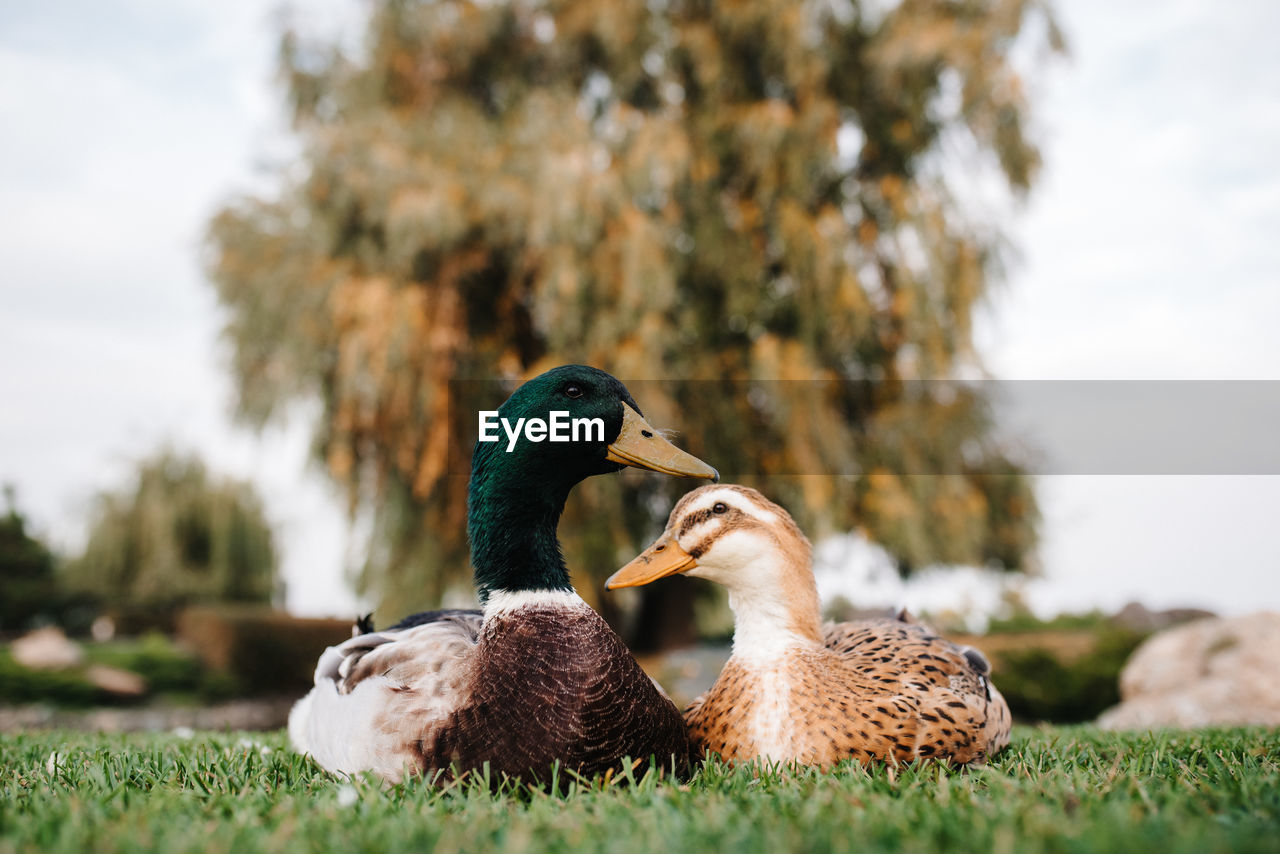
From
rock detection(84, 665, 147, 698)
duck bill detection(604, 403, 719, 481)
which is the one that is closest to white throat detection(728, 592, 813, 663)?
duck bill detection(604, 403, 719, 481)

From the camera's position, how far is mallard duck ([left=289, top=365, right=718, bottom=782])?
2.39 meters

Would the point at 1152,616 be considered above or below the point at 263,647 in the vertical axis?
above

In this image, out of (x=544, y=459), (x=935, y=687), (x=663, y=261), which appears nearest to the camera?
(x=544, y=459)

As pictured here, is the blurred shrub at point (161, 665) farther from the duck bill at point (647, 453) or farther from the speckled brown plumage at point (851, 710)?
the duck bill at point (647, 453)

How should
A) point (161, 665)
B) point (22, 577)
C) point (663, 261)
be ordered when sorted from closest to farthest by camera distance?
point (663, 261) → point (161, 665) → point (22, 577)

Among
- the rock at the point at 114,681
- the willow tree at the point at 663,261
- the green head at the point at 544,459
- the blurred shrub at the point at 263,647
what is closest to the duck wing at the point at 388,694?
the green head at the point at 544,459

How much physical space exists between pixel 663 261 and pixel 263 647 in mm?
9019

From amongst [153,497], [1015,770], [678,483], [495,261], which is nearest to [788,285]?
[678,483]

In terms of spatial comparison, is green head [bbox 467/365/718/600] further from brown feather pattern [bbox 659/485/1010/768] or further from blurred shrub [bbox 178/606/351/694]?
blurred shrub [bbox 178/606/351/694]

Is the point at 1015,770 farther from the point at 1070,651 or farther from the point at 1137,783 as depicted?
the point at 1070,651

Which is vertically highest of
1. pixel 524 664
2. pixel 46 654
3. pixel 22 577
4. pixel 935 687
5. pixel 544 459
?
pixel 544 459

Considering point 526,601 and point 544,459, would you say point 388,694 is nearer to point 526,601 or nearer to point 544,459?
point 526,601

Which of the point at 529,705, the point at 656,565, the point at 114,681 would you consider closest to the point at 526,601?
the point at 529,705

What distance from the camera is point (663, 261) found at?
33.1ft
